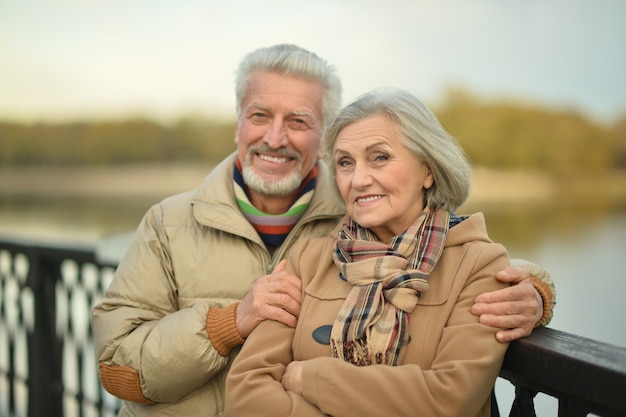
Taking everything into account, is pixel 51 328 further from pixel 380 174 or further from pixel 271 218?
pixel 380 174

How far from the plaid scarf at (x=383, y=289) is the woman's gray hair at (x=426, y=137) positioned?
0.31 ft

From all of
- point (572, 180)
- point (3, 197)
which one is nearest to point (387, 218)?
point (572, 180)

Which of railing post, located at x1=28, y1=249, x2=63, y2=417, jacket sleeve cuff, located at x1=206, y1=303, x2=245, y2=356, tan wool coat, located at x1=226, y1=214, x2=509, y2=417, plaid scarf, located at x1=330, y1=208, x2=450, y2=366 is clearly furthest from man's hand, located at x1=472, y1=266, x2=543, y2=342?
railing post, located at x1=28, y1=249, x2=63, y2=417

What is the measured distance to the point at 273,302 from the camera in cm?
141

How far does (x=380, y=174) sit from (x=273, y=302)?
1.46ft

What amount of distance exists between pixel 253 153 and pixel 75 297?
5.16 feet

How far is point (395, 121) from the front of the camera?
1391 millimetres

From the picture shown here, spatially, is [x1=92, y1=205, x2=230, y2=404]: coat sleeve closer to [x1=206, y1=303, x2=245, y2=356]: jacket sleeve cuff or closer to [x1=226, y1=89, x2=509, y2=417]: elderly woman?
[x1=206, y1=303, x2=245, y2=356]: jacket sleeve cuff

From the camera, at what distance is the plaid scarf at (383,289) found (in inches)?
48.8

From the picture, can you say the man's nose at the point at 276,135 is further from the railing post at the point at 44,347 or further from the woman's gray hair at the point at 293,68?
the railing post at the point at 44,347

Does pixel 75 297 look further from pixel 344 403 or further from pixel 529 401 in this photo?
pixel 529 401

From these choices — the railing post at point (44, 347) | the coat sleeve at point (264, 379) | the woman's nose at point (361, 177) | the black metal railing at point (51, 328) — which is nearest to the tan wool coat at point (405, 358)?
the coat sleeve at point (264, 379)

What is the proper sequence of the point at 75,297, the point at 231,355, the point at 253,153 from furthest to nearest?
1. the point at 75,297
2. the point at 253,153
3. the point at 231,355

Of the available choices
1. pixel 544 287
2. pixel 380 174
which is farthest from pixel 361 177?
pixel 544 287
